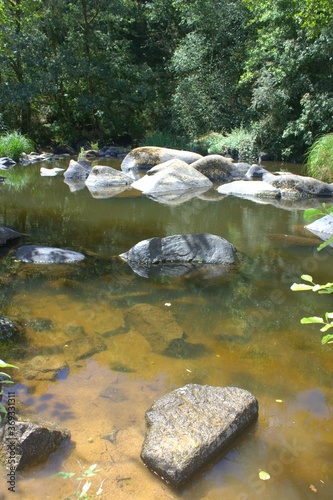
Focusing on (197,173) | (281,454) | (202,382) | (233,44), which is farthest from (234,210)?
(233,44)

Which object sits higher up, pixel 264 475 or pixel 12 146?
pixel 12 146

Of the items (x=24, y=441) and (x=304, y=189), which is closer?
(x=24, y=441)

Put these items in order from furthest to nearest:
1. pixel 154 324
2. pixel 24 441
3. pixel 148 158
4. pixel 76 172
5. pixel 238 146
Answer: pixel 238 146 < pixel 148 158 < pixel 76 172 < pixel 154 324 < pixel 24 441

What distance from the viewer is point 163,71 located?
2162 cm

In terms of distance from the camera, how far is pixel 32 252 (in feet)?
18.0

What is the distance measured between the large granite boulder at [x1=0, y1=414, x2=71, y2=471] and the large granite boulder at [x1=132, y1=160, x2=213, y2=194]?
8.33 m

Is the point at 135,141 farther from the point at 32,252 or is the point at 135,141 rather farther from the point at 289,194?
the point at 32,252

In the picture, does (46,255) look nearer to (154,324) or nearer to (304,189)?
(154,324)

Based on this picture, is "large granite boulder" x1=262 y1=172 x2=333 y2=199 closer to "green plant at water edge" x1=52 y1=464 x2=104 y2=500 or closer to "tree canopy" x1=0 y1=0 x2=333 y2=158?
"tree canopy" x1=0 y1=0 x2=333 y2=158

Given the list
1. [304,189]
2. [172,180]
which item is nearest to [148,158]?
[172,180]

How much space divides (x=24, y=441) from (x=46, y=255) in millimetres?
3414

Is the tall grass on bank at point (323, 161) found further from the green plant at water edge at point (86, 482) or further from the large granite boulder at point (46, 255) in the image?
the green plant at water edge at point (86, 482)

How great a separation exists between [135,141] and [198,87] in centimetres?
374

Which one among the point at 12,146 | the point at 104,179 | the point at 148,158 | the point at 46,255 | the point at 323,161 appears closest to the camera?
the point at 46,255
